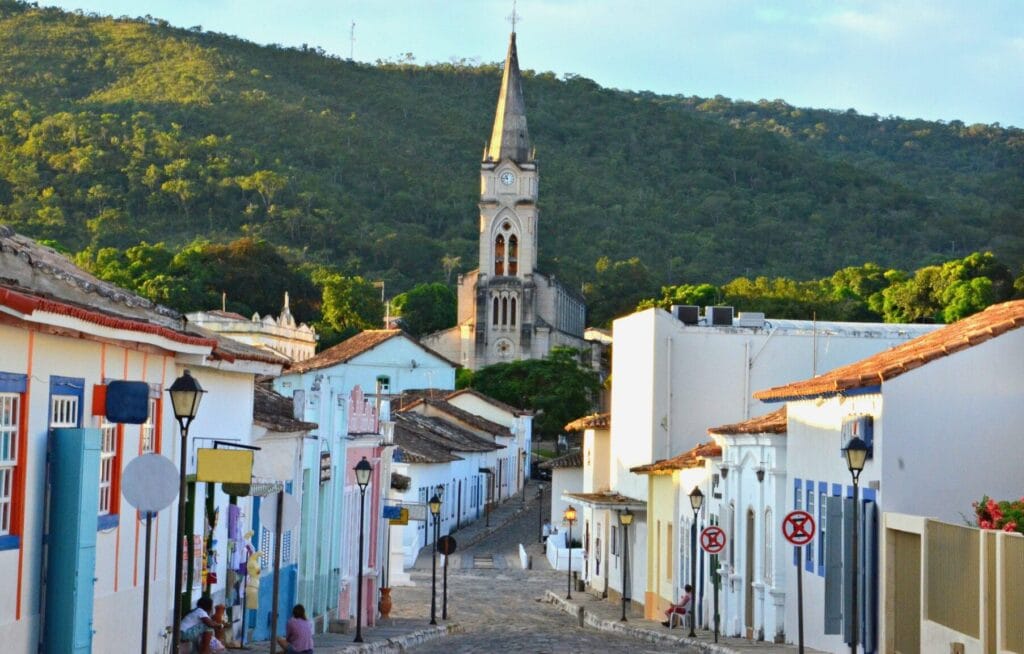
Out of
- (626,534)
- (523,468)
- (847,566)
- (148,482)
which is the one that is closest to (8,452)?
(148,482)

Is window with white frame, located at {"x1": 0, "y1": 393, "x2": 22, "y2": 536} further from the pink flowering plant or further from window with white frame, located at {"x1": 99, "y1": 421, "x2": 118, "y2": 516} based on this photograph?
the pink flowering plant

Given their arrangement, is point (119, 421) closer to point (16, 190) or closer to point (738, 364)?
point (738, 364)

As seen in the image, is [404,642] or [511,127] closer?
[404,642]

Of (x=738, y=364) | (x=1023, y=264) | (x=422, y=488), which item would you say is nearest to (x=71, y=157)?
(x=1023, y=264)

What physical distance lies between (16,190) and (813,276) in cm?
8063

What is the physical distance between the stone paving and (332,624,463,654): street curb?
0.08 ft

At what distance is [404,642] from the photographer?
29562mm

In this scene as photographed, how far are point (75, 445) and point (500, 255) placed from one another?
5051 inches

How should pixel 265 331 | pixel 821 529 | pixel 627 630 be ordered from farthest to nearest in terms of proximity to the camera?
pixel 265 331, pixel 627 630, pixel 821 529

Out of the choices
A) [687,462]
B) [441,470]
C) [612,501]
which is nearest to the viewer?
[687,462]

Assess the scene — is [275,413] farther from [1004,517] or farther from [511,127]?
[511,127]

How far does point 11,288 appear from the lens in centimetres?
1329

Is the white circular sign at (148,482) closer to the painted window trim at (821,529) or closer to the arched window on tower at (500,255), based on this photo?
the painted window trim at (821,529)

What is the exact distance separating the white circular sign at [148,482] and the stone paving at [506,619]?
347 inches
